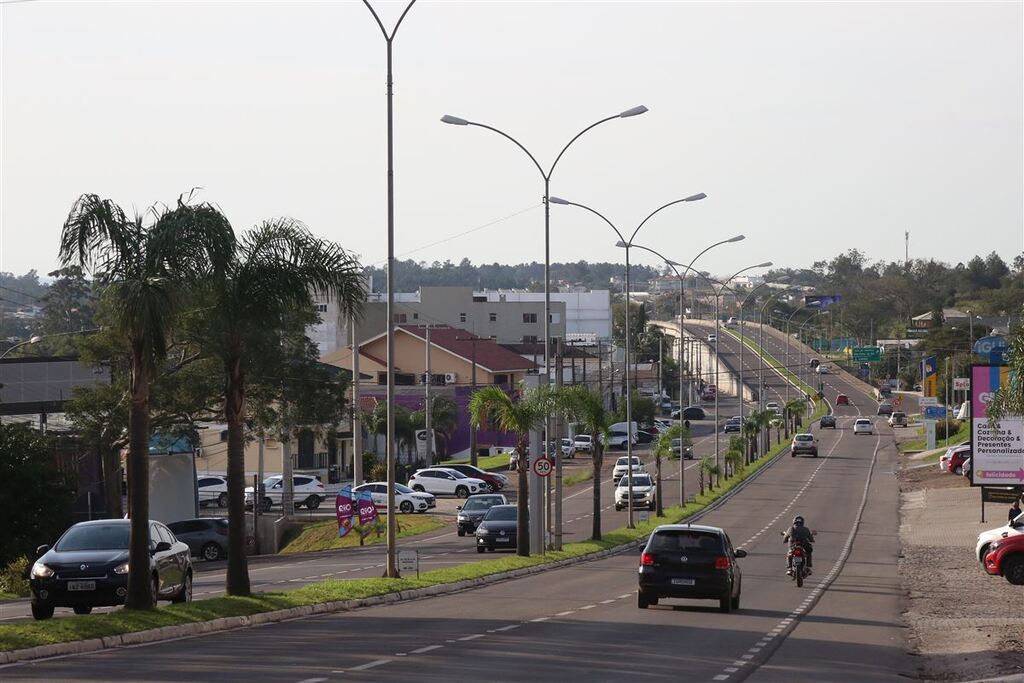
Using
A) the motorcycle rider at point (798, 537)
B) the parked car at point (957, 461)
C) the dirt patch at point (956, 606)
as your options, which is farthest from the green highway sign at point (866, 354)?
the motorcycle rider at point (798, 537)

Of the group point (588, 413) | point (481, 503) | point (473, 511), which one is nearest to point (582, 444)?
point (481, 503)

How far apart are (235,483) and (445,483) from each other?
4552cm

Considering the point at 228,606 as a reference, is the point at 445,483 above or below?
below

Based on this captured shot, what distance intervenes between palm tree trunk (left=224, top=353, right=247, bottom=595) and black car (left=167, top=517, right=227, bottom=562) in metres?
24.9

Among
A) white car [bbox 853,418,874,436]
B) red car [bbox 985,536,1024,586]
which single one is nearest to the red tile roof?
white car [bbox 853,418,874,436]

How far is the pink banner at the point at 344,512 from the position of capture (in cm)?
4900

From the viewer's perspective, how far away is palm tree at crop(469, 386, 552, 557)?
35.8 metres

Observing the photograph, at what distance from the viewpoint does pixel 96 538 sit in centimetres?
2302

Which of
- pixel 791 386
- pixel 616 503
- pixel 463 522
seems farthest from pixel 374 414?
pixel 791 386

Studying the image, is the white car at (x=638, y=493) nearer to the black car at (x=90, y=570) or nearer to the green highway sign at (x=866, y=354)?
the black car at (x=90, y=570)

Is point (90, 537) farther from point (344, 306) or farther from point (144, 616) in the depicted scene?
point (344, 306)

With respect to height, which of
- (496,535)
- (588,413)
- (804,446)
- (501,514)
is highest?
(588,413)

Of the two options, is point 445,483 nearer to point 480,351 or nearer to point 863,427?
point 480,351

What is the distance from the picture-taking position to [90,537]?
23.0 m
